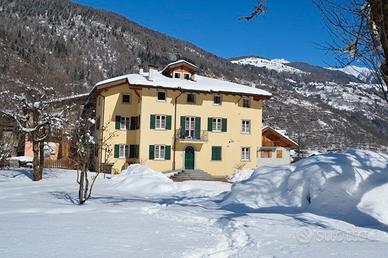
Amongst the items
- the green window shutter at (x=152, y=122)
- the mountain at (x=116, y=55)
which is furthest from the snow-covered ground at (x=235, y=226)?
the mountain at (x=116, y=55)

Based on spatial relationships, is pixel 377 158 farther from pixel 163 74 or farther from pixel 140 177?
pixel 163 74

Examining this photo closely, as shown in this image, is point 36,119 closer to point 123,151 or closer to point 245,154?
point 123,151

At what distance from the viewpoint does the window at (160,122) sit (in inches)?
1323

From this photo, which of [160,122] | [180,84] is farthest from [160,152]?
[180,84]

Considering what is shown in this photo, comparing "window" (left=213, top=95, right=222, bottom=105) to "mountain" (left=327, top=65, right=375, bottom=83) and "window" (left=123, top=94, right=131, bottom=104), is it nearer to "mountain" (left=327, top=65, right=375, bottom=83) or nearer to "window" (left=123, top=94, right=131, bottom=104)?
"window" (left=123, top=94, right=131, bottom=104)

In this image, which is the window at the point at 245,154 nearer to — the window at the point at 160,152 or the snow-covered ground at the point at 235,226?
the window at the point at 160,152

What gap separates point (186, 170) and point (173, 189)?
13.9 m

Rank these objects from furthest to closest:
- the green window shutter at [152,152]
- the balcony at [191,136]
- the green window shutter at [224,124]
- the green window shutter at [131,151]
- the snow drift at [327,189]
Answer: the green window shutter at [224,124] → the green window shutter at [131,151] → the balcony at [191,136] → the green window shutter at [152,152] → the snow drift at [327,189]

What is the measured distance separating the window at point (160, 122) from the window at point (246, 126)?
677 cm

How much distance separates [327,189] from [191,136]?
2382 centimetres

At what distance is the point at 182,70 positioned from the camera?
3741cm

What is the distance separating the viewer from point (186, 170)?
33750mm

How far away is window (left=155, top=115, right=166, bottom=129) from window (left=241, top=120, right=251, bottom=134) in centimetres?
677

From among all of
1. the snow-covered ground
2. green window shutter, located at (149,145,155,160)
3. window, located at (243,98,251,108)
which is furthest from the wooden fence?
the snow-covered ground
